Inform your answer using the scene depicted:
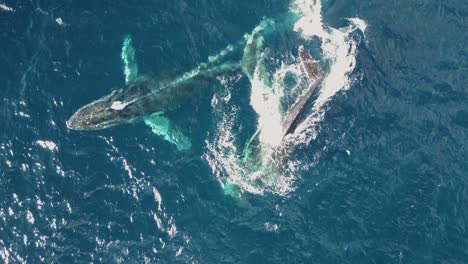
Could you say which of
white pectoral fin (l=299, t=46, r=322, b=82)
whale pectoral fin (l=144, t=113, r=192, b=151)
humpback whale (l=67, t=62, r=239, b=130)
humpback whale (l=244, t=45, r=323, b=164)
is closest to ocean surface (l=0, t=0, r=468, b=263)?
whale pectoral fin (l=144, t=113, r=192, b=151)

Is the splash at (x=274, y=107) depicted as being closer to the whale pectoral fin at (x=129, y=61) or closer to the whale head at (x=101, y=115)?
the whale pectoral fin at (x=129, y=61)

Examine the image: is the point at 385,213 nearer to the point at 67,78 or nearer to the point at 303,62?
the point at 303,62

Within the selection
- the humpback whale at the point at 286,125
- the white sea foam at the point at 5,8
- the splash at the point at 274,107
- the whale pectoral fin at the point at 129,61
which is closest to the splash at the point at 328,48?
the splash at the point at 274,107

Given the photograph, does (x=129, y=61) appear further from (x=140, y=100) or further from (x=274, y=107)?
(x=274, y=107)

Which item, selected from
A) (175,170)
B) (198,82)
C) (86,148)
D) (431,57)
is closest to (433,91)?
A: (431,57)

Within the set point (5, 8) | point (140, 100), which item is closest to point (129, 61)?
point (140, 100)

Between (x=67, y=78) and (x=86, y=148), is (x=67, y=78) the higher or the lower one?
the higher one

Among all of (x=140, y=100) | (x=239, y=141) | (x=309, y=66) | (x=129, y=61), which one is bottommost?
(x=239, y=141)
